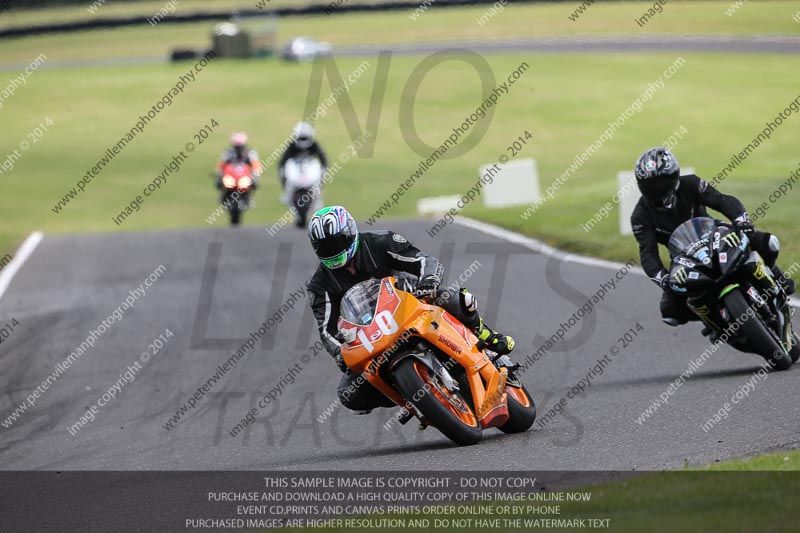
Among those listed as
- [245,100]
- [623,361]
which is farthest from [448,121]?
[623,361]

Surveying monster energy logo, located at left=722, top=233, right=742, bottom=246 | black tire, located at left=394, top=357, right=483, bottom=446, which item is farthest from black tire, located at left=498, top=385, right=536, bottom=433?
monster energy logo, located at left=722, top=233, right=742, bottom=246

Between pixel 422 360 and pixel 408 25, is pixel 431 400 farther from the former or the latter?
pixel 408 25

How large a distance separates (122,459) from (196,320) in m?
5.22

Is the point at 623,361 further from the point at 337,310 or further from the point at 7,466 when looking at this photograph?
the point at 7,466

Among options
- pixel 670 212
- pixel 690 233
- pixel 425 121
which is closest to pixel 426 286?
pixel 690 233

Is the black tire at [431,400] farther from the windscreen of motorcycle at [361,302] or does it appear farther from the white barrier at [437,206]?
the white barrier at [437,206]

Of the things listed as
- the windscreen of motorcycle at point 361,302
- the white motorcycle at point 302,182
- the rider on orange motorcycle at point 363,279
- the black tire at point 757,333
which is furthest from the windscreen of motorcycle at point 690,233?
the white motorcycle at point 302,182

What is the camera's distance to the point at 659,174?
9688mm

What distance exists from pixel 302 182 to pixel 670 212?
558 inches

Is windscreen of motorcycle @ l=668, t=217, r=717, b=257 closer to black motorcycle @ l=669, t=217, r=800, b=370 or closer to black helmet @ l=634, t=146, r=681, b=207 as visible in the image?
black motorcycle @ l=669, t=217, r=800, b=370

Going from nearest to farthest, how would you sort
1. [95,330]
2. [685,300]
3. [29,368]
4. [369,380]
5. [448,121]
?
[369,380] < [685,300] < [29,368] < [95,330] < [448,121]

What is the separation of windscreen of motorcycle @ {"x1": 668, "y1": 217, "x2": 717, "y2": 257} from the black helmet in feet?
1.17

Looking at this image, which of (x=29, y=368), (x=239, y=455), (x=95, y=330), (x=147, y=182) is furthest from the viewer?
(x=147, y=182)

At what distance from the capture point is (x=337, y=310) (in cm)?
840
